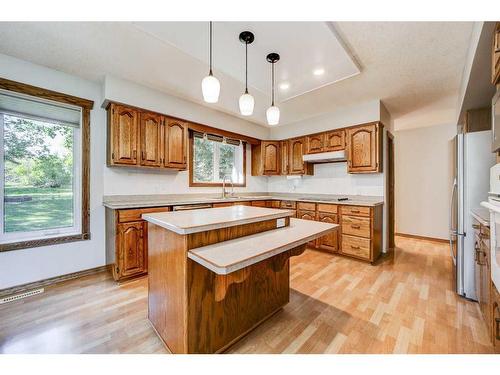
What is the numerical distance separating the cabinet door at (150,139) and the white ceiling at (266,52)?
1.51 feet

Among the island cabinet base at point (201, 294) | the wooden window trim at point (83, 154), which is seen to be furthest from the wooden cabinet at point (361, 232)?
the wooden window trim at point (83, 154)

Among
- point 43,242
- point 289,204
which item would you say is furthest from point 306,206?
point 43,242

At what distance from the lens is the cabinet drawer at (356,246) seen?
306 centimetres

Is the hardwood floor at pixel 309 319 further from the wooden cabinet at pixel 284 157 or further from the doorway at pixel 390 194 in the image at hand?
the wooden cabinet at pixel 284 157

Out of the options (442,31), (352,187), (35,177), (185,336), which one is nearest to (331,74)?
(442,31)

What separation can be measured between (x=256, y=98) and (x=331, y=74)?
1.20m

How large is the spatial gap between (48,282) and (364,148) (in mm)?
4586

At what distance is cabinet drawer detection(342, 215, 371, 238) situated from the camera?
3074mm

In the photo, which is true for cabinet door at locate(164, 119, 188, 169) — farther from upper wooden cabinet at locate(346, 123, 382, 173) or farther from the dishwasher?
upper wooden cabinet at locate(346, 123, 382, 173)

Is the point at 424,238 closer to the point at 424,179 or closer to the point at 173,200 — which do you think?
the point at 424,179

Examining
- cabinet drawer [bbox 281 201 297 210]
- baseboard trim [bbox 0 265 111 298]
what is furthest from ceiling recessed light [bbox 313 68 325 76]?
baseboard trim [bbox 0 265 111 298]

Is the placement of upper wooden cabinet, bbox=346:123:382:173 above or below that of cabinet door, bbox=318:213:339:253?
above

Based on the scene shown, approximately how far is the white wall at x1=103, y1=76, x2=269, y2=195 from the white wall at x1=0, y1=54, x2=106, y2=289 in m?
0.23

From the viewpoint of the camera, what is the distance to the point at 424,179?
14.5 ft
